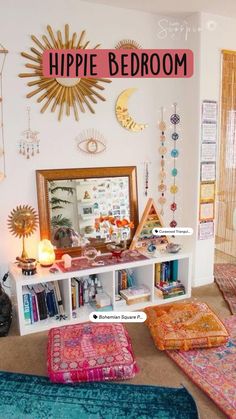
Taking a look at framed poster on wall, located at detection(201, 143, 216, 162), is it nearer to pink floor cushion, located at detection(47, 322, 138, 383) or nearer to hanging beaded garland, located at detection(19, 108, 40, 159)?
hanging beaded garland, located at detection(19, 108, 40, 159)

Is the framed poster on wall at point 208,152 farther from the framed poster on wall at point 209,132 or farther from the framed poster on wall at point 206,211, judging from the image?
the framed poster on wall at point 206,211

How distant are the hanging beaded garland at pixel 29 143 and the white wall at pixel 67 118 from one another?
0.13 ft

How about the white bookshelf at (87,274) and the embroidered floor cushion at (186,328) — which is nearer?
the embroidered floor cushion at (186,328)

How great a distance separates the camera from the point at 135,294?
2920 mm

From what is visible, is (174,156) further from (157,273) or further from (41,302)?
(41,302)

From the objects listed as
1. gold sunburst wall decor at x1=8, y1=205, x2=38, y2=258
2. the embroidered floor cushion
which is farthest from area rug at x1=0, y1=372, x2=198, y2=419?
gold sunburst wall decor at x1=8, y1=205, x2=38, y2=258

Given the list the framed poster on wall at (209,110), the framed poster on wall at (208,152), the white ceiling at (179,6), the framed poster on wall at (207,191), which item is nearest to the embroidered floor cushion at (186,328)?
the framed poster on wall at (207,191)

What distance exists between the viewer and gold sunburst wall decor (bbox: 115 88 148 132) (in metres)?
2.99

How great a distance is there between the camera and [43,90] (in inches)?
106

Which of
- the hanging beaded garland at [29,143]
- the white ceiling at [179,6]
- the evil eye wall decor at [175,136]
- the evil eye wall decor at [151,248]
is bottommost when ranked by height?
the evil eye wall decor at [151,248]

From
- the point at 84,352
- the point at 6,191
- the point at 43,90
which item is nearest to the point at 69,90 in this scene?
the point at 43,90

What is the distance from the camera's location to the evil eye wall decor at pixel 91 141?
9.53 feet

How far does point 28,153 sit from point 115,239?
1.02 metres

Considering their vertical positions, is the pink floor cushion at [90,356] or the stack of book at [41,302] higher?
the stack of book at [41,302]
